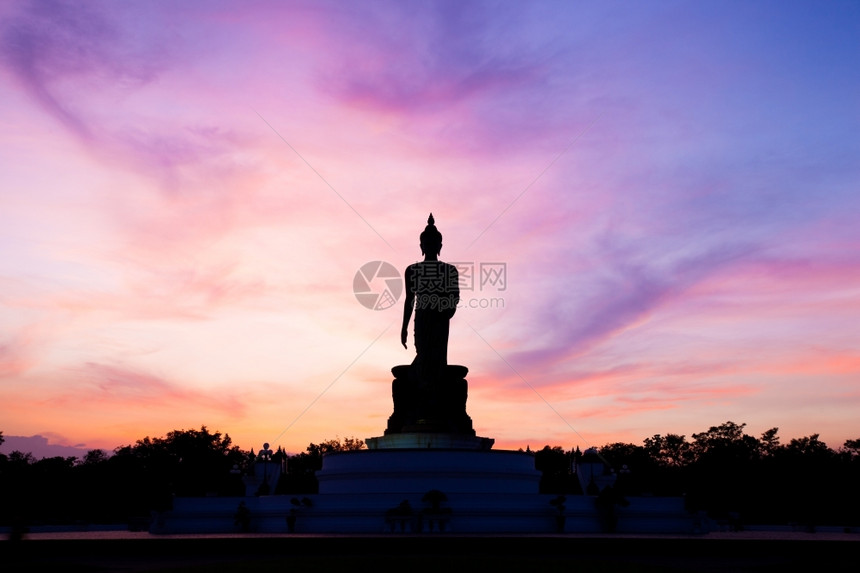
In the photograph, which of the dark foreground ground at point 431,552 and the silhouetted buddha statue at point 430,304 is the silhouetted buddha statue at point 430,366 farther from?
the dark foreground ground at point 431,552

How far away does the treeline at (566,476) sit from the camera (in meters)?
51.3

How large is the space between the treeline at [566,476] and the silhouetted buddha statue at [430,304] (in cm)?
764

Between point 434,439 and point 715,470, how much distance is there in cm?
3687

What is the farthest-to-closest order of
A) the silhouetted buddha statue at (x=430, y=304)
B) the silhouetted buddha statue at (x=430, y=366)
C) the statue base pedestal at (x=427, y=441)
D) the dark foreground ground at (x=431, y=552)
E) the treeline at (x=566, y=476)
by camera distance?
the treeline at (x=566, y=476)
the silhouetted buddha statue at (x=430, y=304)
the silhouetted buddha statue at (x=430, y=366)
the statue base pedestal at (x=427, y=441)
the dark foreground ground at (x=431, y=552)

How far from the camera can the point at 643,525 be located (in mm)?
32344

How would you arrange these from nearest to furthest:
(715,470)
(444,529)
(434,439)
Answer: (444,529), (434,439), (715,470)

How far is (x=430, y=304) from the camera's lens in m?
39.6

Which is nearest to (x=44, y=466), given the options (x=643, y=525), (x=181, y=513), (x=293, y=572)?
(x=181, y=513)

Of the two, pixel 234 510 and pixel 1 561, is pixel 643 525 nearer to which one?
pixel 234 510

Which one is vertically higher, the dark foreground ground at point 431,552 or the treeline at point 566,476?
the treeline at point 566,476

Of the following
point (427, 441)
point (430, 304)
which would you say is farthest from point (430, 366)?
point (427, 441)

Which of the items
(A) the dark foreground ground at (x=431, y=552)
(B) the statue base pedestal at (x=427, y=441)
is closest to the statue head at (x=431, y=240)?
(B) the statue base pedestal at (x=427, y=441)

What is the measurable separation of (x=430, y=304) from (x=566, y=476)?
32340 millimetres

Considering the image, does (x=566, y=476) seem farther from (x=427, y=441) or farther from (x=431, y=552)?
(x=431, y=552)
